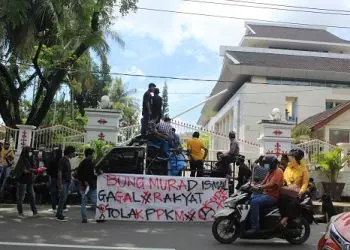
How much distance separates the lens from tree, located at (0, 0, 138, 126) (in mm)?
19766

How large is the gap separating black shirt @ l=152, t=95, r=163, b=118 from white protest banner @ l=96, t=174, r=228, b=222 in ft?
8.55

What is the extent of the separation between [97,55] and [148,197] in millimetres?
16669

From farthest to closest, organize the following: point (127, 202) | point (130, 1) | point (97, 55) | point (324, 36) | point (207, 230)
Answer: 1. point (324, 36)
2. point (97, 55)
3. point (130, 1)
4. point (127, 202)
5. point (207, 230)

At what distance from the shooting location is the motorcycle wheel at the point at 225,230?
9.20 m

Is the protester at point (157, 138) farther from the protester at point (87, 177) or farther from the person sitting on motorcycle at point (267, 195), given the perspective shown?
the person sitting on motorcycle at point (267, 195)

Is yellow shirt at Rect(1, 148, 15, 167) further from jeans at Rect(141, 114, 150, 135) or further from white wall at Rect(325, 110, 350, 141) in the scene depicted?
white wall at Rect(325, 110, 350, 141)

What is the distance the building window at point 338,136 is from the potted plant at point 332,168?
35.3 feet

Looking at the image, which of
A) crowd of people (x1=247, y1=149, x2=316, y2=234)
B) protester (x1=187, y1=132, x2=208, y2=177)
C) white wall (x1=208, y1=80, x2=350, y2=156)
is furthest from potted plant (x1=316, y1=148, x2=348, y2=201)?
white wall (x1=208, y1=80, x2=350, y2=156)

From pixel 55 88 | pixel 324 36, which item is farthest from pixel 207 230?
pixel 324 36

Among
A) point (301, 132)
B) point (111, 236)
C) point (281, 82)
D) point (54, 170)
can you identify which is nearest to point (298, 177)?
point (111, 236)

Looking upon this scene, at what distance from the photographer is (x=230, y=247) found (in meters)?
8.90

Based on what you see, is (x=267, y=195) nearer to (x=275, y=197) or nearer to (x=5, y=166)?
(x=275, y=197)

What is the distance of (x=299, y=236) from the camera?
30.9 feet

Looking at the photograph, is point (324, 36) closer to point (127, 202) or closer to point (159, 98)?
point (159, 98)
